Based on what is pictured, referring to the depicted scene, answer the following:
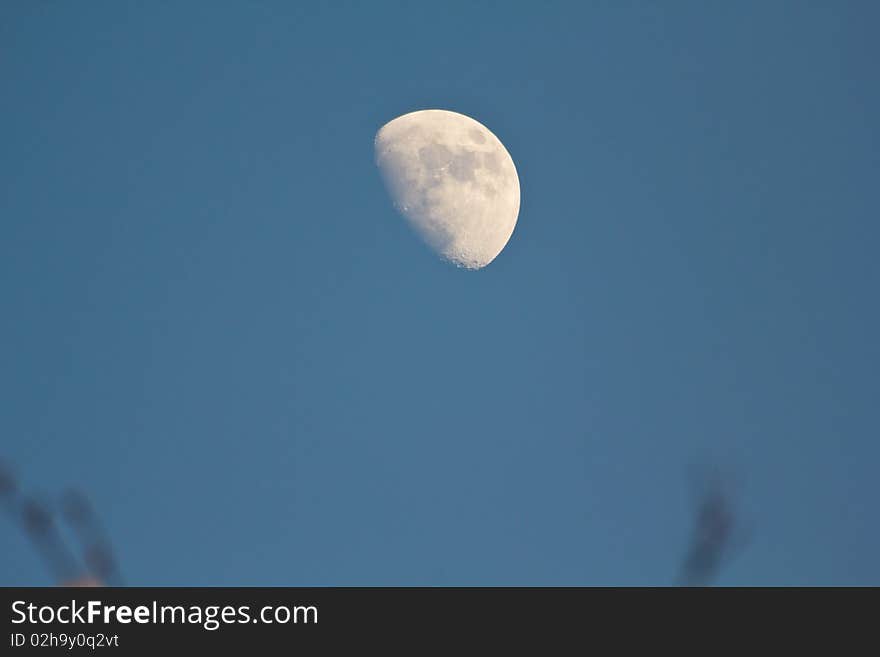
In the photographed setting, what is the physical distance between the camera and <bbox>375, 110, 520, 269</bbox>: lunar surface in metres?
41.7

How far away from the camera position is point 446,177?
41.7 metres

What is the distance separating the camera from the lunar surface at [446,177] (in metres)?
41.7

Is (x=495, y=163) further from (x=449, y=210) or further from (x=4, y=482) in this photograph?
(x=4, y=482)

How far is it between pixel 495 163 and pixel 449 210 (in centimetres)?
275
